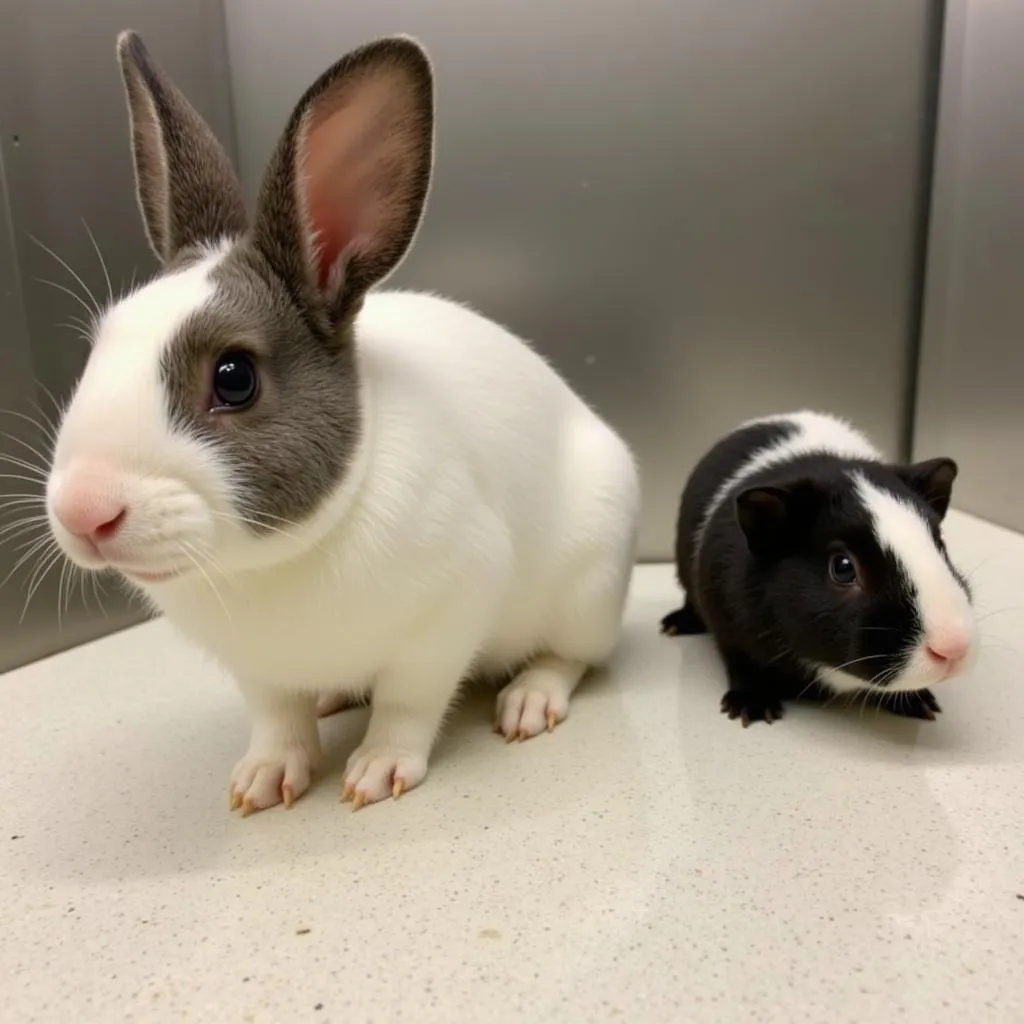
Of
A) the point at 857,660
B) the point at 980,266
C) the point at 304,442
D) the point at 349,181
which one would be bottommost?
the point at 857,660

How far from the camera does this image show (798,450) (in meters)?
1.55

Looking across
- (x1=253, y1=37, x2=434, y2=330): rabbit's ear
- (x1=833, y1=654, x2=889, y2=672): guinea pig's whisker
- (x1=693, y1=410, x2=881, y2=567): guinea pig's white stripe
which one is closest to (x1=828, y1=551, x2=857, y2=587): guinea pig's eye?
(x1=833, y1=654, x2=889, y2=672): guinea pig's whisker

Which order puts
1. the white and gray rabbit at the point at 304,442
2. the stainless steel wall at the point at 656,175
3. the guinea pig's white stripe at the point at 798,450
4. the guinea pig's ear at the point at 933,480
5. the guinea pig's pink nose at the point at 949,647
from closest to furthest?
the white and gray rabbit at the point at 304,442 < the guinea pig's pink nose at the point at 949,647 < the guinea pig's ear at the point at 933,480 < the guinea pig's white stripe at the point at 798,450 < the stainless steel wall at the point at 656,175

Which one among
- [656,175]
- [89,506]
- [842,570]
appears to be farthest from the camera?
[656,175]

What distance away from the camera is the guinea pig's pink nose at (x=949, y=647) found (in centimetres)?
112

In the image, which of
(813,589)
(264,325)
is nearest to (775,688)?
(813,589)

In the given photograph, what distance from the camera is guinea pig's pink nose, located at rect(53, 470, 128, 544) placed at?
31.3 inches

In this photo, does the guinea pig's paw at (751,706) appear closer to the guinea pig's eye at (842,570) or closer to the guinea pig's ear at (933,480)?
the guinea pig's eye at (842,570)

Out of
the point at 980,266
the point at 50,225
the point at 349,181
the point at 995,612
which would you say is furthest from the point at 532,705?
the point at 980,266

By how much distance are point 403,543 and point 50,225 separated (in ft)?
3.69

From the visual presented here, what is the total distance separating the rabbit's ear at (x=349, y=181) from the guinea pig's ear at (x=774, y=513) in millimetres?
614

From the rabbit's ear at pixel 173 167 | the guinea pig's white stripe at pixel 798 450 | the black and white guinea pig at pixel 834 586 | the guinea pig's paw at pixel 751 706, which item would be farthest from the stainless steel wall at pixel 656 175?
the guinea pig's paw at pixel 751 706

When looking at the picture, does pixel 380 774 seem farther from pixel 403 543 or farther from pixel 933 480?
pixel 933 480

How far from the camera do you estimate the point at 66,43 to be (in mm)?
1668
